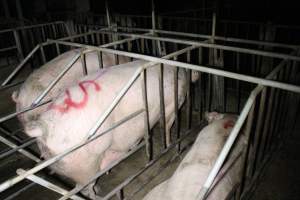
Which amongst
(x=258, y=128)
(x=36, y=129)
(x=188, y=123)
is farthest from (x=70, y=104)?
(x=258, y=128)

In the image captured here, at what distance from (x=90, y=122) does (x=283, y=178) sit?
7.42 ft

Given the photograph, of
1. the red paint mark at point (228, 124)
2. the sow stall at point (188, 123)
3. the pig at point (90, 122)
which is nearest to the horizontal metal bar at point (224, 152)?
the sow stall at point (188, 123)

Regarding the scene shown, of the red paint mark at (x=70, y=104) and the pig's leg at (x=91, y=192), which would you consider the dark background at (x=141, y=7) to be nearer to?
the red paint mark at (x=70, y=104)

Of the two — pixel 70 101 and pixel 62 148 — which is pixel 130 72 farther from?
pixel 62 148

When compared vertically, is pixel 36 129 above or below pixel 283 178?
above

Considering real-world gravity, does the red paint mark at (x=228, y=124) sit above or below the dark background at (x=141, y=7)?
below

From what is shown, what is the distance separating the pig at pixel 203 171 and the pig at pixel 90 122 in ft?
2.29

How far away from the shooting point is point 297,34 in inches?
248

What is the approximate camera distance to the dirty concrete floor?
9.59 feet

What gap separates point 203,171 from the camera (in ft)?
7.96

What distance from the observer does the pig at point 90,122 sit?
8.96 ft

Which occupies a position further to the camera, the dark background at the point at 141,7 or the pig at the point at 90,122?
the dark background at the point at 141,7

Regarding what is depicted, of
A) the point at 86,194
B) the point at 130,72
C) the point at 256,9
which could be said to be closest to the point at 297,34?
the point at 256,9

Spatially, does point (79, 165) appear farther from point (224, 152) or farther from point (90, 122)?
point (224, 152)
